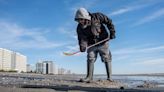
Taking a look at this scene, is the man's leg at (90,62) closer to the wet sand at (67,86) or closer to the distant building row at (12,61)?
the wet sand at (67,86)

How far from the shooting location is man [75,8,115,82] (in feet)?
33.8

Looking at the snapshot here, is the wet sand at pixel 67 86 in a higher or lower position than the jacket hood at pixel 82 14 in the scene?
lower

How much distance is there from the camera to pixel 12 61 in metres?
118

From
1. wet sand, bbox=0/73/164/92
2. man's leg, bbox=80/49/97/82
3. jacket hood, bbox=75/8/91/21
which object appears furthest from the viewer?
man's leg, bbox=80/49/97/82

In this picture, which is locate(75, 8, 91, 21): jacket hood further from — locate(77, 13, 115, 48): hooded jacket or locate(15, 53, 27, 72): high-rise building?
locate(15, 53, 27, 72): high-rise building

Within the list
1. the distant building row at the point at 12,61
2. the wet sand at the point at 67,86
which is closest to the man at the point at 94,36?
the wet sand at the point at 67,86

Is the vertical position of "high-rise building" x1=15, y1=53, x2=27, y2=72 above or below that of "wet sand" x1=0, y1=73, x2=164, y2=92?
above

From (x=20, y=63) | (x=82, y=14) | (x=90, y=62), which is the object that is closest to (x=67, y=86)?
(x=82, y=14)

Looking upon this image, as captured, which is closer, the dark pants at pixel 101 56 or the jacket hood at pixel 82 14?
the jacket hood at pixel 82 14

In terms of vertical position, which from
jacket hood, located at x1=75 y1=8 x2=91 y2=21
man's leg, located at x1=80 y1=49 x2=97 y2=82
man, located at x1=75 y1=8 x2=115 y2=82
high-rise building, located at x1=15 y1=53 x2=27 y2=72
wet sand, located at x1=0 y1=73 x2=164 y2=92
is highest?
high-rise building, located at x1=15 y1=53 x2=27 y2=72

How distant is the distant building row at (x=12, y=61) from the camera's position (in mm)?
108062

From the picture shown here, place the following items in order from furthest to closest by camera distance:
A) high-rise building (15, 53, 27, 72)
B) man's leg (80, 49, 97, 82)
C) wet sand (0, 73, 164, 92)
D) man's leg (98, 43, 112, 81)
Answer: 1. high-rise building (15, 53, 27, 72)
2. man's leg (98, 43, 112, 81)
3. man's leg (80, 49, 97, 82)
4. wet sand (0, 73, 164, 92)

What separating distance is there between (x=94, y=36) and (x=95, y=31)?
0.21 metres

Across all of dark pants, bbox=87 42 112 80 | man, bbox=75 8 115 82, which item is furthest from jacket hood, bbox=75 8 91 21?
dark pants, bbox=87 42 112 80
